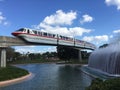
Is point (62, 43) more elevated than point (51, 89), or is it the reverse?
point (62, 43)

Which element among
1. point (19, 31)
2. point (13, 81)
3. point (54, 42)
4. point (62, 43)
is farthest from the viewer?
point (62, 43)

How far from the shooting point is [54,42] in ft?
273

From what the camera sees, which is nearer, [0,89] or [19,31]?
[0,89]

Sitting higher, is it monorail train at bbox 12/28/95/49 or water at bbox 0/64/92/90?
monorail train at bbox 12/28/95/49

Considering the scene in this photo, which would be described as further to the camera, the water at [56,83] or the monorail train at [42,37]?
the monorail train at [42,37]

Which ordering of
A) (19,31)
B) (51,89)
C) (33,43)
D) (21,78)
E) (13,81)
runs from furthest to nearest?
(33,43)
(19,31)
(21,78)
(13,81)
(51,89)

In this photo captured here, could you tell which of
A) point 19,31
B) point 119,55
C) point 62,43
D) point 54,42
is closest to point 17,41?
point 19,31

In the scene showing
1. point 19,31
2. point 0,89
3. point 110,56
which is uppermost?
point 19,31

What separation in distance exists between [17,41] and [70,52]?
2591 inches

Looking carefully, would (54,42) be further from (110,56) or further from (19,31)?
(110,56)

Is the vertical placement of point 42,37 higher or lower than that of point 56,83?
higher

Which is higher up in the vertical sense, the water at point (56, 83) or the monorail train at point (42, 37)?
the monorail train at point (42, 37)

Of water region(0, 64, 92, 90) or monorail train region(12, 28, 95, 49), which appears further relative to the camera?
monorail train region(12, 28, 95, 49)

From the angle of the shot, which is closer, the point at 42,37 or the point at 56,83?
the point at 56,83
